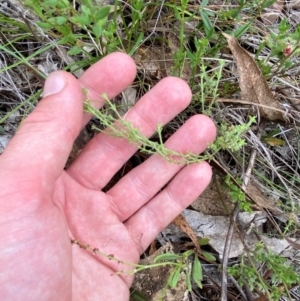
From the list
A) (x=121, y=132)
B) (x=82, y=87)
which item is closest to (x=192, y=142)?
(x=121, y=132)

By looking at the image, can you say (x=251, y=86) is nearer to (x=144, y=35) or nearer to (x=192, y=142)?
(x=192, y=142)

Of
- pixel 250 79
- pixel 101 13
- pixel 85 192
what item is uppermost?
pixel 101 13

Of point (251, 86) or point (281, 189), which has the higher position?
point (251, 86)

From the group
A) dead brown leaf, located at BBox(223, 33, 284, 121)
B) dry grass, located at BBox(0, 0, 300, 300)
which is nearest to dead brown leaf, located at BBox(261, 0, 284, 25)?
dry grass, located at BBox(0, 0, 300, 300)

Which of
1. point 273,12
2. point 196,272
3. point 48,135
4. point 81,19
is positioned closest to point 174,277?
point 196,272

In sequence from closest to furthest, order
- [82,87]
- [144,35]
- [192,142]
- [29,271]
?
[29,271], [82,87], [192,142], [144,35]

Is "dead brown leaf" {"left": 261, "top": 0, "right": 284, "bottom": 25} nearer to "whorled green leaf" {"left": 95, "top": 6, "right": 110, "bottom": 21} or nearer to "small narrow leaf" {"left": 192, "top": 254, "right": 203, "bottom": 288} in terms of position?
"whorled green leaf" {"left": 95, "top": 6, "right": 110, "bottom": 21}

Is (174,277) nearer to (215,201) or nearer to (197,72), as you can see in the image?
(215,201)
